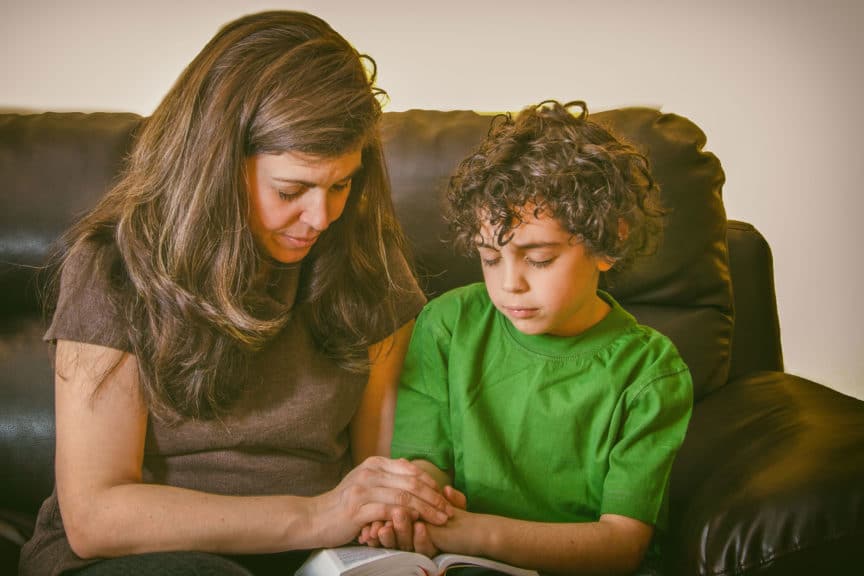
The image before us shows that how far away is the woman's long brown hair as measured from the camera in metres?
1.04

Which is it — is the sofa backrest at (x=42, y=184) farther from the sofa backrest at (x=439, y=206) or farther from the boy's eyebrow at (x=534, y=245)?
the boy's eyebrow at (x=534, y=245)

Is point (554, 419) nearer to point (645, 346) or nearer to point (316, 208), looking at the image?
point (645, 346)

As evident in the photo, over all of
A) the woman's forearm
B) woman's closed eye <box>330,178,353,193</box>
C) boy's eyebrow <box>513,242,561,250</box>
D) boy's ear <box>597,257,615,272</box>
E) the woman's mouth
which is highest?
woman's closed eye <box>330,178,353,193</box>

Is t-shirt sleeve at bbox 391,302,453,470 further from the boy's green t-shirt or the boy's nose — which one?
the boy's nose

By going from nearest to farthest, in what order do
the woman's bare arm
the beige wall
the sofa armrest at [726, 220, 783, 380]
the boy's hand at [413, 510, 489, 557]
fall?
the boy's hand at [413, 510, 489, 557] → the woman's bare arm → the sofa armrest at [726, 220, 783, 380] → the beige wall

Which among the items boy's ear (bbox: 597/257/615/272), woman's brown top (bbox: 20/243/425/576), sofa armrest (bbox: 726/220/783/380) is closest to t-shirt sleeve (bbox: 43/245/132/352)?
woman's brown top (bbox: 20/243/425/576)

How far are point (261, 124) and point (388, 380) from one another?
0.49m

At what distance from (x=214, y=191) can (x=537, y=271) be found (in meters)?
0.46

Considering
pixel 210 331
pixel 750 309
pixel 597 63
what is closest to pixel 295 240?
pixel 210 331

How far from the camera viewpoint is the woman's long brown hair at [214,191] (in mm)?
1039

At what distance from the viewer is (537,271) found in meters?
1.09

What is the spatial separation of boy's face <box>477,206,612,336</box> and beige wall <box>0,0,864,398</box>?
0.96 m

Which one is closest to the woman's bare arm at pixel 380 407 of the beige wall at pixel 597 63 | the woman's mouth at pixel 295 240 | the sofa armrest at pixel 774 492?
the woman's mouth at pixel 295 240

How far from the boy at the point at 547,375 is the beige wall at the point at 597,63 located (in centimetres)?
76
